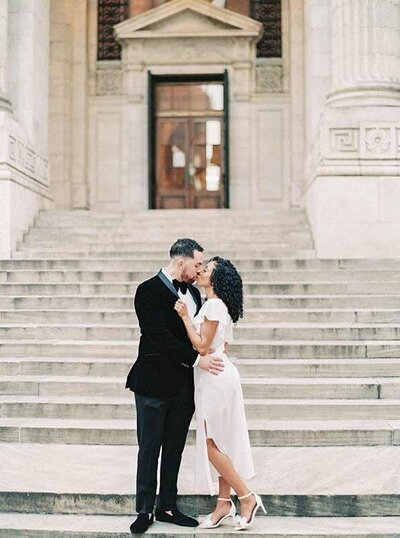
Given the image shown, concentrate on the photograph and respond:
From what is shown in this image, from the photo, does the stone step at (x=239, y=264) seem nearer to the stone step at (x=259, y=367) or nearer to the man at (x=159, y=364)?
the stone step at (x=259, y=367)

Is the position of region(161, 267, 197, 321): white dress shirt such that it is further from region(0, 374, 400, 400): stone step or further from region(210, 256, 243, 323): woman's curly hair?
region(0, 374, 400, 400): stone step

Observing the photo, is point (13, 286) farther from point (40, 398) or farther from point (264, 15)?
point (264, 15)

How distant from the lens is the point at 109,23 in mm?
18938

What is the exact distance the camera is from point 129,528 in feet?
16.6

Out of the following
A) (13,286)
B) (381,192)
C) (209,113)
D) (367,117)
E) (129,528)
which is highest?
(209,113)

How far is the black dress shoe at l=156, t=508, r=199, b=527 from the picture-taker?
16.4 ft

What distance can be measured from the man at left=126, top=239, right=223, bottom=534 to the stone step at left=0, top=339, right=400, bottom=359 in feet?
10.8

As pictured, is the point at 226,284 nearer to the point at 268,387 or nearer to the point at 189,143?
the point at 268,387

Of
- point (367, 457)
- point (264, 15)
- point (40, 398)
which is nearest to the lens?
point (367, 457)

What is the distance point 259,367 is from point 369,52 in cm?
671

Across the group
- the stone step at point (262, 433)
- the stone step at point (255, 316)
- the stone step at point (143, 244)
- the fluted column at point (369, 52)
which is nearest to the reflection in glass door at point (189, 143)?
the stone step at point (143, 244)

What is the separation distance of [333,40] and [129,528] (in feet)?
32.6

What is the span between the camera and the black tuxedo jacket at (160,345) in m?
4.81

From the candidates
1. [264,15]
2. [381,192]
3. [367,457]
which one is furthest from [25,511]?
[264,15]
